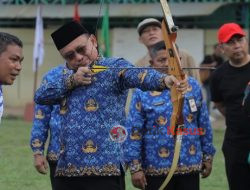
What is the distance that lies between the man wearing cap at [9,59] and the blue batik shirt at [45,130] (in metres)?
1.31

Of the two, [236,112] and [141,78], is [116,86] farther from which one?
[236,112]

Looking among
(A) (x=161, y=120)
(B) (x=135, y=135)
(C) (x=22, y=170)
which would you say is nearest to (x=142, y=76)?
(A) (x=161, y=120)

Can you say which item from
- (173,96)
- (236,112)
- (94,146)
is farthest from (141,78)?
(236,112)

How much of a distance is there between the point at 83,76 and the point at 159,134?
129 cm

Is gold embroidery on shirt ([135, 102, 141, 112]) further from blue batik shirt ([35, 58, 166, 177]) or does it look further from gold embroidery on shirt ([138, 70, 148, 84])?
gold embroidery on shirt ([138, 70, 148, 84])

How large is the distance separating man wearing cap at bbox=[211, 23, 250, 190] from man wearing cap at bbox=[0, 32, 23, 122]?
2443 mm

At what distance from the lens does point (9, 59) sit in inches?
217

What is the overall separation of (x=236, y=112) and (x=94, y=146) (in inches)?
83.1

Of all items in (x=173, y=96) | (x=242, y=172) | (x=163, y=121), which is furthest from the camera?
(x=242, y=172)

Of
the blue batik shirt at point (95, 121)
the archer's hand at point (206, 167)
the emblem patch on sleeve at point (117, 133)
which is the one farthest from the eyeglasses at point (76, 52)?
the archer's hand at point (206, 167)

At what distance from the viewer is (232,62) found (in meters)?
7.64

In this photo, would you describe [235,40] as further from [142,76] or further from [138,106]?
[142,76]

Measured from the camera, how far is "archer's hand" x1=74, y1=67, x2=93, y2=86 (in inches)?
221

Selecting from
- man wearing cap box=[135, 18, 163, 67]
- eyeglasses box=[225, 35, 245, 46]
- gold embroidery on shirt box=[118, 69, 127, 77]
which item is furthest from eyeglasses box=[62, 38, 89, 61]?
man wearing cap box=[135, 18, 163, 67]
